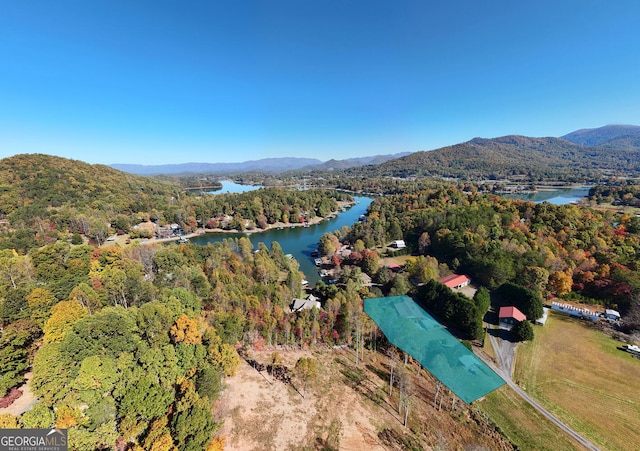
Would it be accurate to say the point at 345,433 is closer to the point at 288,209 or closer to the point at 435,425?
the point at 435,425

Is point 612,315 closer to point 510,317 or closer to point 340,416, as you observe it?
point 510,317

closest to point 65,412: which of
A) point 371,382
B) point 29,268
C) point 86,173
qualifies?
point 371,382

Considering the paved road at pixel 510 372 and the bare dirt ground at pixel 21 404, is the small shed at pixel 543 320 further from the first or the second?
the bare dirt ground at pixel 21 404

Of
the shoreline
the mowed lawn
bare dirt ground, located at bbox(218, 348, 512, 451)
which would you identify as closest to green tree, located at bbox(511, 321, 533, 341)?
the mowed lawn

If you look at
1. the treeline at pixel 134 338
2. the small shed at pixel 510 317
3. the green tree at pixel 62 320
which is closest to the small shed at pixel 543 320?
the small shed at pixel 510 317

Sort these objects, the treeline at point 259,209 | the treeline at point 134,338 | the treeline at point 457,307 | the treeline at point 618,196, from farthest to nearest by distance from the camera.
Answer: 1. the treeline at point 618,196
2. the treeline at point 259,209
3. the treeline at point 457,307
4. the treeline at point 134,338

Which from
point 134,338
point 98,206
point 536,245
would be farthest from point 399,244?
point 98,206
